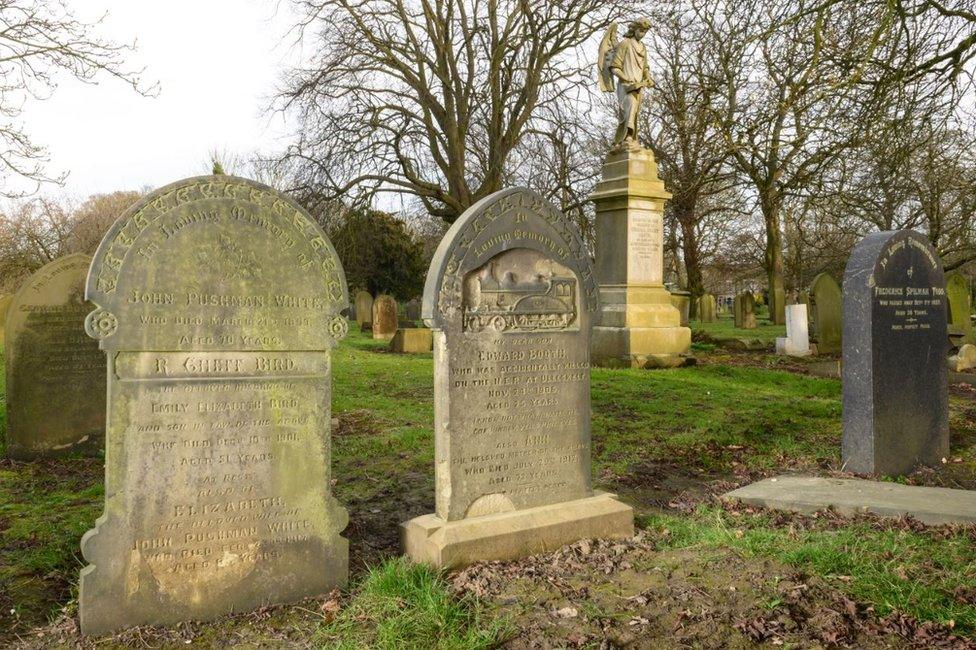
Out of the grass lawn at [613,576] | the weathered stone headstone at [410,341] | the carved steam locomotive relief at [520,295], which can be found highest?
the carved steam locomotive relief at [520,295]

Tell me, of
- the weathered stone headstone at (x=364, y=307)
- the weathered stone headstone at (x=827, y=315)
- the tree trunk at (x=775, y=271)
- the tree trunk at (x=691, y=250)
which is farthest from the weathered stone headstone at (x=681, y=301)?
the weathered stone headstone at (x=364, y=307)

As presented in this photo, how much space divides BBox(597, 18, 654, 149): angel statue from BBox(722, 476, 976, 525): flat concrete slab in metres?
8.94

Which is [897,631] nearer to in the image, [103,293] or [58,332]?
[103,293]

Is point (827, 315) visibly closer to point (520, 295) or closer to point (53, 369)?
point (520, 295)

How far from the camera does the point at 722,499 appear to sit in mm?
5672

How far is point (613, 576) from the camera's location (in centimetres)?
414

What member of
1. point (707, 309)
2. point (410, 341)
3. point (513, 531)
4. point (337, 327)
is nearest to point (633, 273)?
point (410, 341)

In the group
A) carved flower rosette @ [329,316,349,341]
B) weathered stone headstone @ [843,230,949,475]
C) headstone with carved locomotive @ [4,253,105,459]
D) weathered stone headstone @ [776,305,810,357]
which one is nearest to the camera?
carved flower rosette @ [329,316,349,341]

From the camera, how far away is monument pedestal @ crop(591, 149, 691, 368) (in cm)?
1320

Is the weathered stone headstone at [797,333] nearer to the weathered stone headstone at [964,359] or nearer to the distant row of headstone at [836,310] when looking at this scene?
the distant row of headstone at [836,310]

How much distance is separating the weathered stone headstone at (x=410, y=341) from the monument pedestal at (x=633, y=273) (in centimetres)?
442

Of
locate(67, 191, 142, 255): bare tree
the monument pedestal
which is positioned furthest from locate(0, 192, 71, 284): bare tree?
the monument pedestal

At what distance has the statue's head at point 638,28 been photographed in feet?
43.3

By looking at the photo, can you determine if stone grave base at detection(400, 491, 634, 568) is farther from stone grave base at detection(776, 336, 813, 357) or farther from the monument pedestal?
stone grave base at detection(776, 336, 813, 357)
